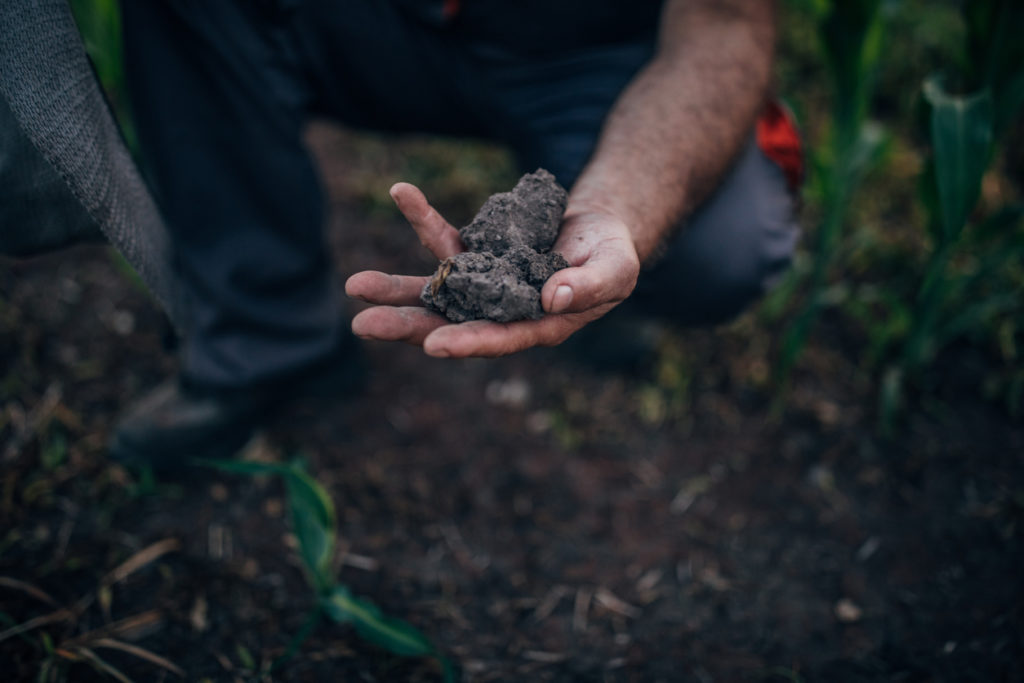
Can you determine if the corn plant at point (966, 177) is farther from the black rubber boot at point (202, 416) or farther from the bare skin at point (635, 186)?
the black rubber boot at point (202, 416)

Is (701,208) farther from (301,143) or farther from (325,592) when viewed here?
(325,592)

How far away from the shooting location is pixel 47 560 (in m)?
1.34

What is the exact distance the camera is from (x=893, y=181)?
2273mm

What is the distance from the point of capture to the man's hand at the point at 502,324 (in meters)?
0.91

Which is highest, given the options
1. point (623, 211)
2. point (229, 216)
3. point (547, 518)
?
point (623, 211)

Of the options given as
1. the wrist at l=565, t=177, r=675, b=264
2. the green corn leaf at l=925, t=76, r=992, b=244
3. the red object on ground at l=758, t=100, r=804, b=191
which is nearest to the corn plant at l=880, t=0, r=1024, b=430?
the green corn leaf at l=925, t=76, r=992, b=244

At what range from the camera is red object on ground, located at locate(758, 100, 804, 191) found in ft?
5.12

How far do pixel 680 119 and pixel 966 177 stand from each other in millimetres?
565

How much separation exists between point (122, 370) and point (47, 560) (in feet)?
1.95

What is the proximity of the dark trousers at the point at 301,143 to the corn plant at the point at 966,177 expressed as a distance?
0.34 m

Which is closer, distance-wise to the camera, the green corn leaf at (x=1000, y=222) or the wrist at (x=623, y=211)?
the wrist at (x=623, y=211)

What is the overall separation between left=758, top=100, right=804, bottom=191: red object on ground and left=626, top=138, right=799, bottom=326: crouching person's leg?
0.06 ft

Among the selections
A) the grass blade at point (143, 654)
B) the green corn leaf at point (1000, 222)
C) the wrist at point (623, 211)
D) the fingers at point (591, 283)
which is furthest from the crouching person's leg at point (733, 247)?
the grass blade at point (143, 654)

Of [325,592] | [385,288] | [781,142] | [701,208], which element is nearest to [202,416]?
[325,592]
